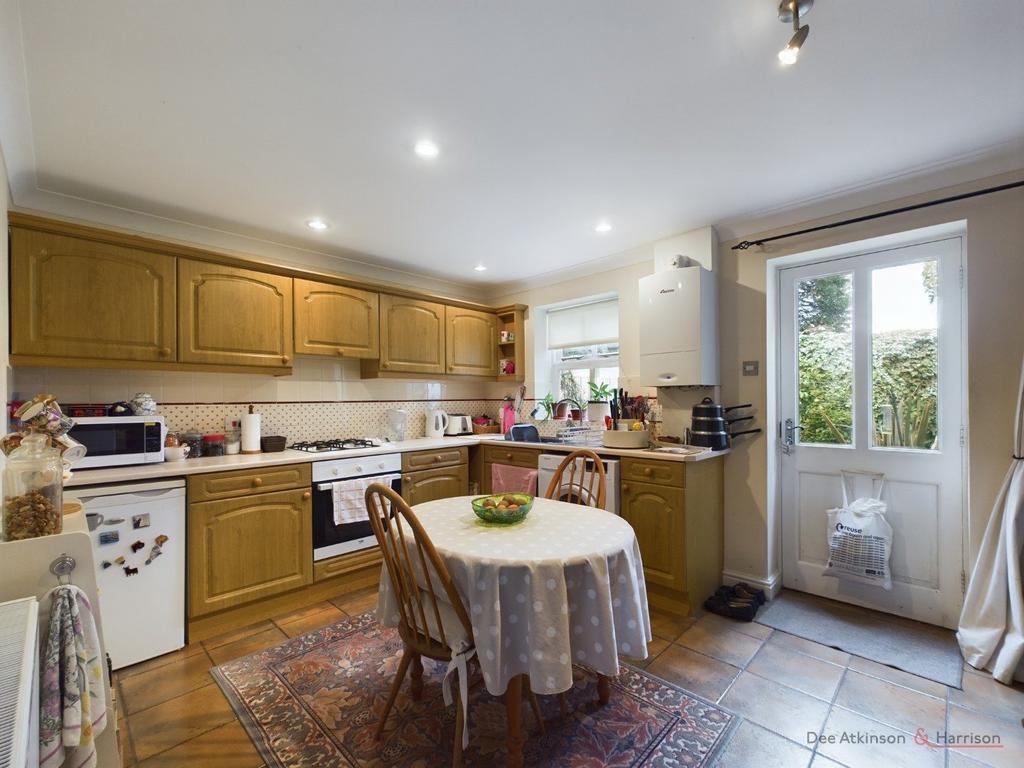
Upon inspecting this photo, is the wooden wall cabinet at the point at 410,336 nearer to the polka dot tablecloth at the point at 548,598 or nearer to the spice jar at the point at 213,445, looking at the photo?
the spice jar at the point at 213,445

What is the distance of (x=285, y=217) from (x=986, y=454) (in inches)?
153

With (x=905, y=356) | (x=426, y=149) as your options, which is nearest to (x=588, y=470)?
(x=905, y=356)

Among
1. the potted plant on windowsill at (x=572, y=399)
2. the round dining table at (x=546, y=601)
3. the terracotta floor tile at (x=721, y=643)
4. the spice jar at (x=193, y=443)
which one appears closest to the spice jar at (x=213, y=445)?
the spice jar at (x=193, y=443)

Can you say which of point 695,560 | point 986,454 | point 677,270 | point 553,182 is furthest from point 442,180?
point 986,454

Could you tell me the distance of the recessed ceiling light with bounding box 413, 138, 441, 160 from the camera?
197cm

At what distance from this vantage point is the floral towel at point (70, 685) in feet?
3.07

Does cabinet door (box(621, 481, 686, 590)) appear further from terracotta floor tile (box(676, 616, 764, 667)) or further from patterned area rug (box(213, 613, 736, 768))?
patterned area rug (box(213, 613, 736, 768))

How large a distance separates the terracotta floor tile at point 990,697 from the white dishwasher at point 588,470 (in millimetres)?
1595

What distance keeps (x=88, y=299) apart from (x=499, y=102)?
2.29 metres

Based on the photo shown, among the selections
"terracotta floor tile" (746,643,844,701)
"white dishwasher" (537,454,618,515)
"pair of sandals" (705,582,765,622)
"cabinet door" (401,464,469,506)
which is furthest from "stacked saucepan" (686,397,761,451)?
"cabinet door" (401,464,469,506)

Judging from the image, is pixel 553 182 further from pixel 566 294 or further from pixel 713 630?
pixel 713 630

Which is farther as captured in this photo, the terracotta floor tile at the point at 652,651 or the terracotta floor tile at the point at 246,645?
the terracotta floor tile at the point at 246,645

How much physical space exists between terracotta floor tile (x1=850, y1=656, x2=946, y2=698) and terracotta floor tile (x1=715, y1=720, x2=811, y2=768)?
28.4 inches

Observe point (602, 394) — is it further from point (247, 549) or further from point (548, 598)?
point (247, 549)
